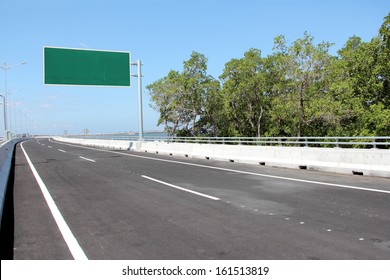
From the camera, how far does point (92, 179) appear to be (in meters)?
13.5

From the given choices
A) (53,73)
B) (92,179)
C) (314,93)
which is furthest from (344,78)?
(92,179)

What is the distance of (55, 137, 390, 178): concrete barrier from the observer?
12391 millimetres

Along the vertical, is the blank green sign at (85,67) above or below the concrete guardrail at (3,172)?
above

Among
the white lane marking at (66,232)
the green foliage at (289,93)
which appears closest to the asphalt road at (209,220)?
the white lane marking at (66,232)

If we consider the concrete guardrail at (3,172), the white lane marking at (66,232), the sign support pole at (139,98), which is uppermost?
the sign support pole at (139,98)

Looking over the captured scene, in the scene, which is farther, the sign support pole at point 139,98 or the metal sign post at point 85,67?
the sign support pole at point 139,98

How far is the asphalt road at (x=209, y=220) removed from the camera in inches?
203

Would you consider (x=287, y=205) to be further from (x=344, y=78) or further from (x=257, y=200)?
(x=344, y=78)

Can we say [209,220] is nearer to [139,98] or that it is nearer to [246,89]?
[139,98]

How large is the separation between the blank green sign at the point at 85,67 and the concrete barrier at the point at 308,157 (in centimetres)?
866

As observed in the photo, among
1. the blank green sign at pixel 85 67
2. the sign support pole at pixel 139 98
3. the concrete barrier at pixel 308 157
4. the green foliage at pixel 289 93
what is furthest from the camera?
the green foliage at pixel 289 93

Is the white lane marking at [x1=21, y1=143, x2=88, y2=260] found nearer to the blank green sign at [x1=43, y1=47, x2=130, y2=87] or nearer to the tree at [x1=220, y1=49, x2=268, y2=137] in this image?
the blank green sign at [x1=43, y1=47, x2=130, y2=87]

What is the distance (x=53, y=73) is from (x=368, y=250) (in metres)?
25.6

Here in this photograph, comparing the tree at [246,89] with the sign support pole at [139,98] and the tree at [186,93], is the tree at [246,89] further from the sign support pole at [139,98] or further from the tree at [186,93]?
the sign support pole at [139,98]
